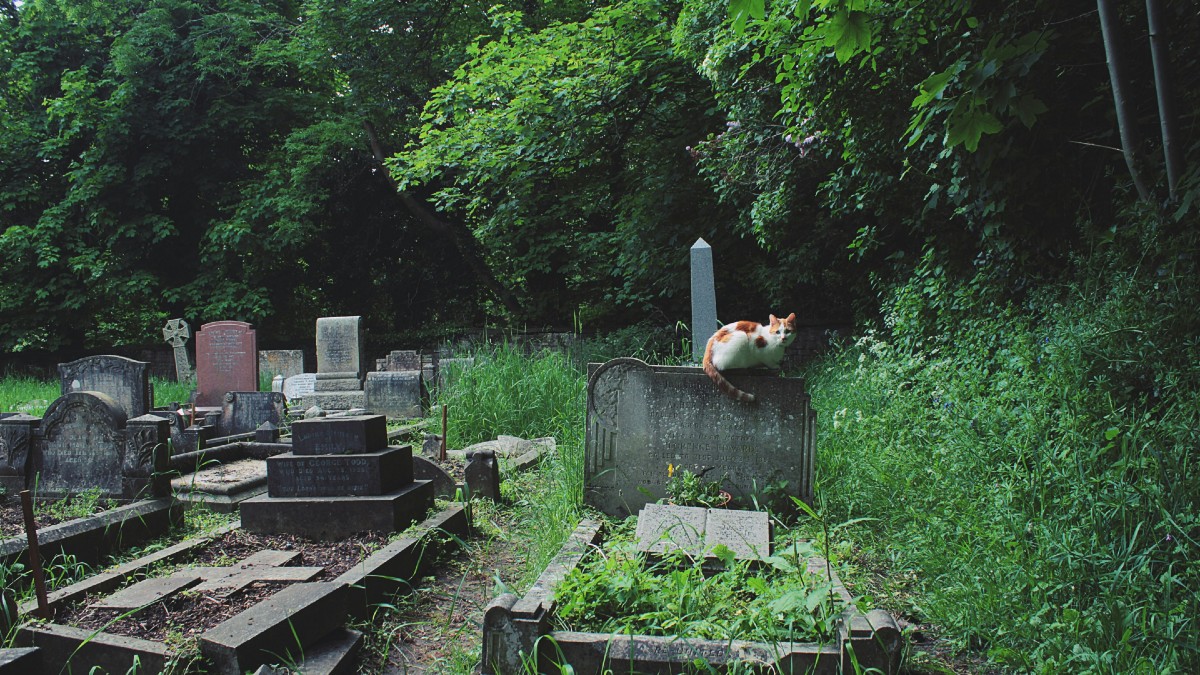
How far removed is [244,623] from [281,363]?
12.3 m

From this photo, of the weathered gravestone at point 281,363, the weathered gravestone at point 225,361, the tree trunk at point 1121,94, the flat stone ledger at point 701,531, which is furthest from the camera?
the weathered gravestone at point 281,363

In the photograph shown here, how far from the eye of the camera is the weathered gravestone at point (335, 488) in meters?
4.55

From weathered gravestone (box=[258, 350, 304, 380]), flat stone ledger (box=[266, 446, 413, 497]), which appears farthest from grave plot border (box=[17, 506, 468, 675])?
weathered gravestone (box=[258, 350, 304, 380])

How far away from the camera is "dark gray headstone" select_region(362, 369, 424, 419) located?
390 inches

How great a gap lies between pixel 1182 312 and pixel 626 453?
3009mm

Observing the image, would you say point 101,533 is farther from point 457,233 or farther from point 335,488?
point 457,233

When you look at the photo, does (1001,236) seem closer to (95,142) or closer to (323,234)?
(323,234)

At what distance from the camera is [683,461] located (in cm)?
459

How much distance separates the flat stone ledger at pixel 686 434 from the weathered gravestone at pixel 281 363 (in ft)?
35.7

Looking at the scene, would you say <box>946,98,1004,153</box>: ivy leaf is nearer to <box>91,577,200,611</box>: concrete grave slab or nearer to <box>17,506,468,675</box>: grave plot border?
<box>17,506,468,675</box>: grave plot border

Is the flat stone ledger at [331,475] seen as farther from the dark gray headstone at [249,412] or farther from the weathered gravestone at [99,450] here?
the dark gray headstone at [249,412]

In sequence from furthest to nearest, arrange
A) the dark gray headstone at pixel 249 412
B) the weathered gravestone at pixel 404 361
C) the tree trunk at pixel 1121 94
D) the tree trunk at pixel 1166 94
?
the weathered gravestone at pixel 404 361
the dark gray headstone at pixel 249 412
the tree trunk at pixel 1121 94
the tree trunk at pixel 1166 94

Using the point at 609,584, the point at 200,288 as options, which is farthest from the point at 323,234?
the point at 609,584

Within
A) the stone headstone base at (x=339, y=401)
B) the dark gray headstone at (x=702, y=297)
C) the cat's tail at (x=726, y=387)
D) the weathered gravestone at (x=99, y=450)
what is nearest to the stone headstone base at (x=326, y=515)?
the weathered gravestone at (x=99, y=450)
